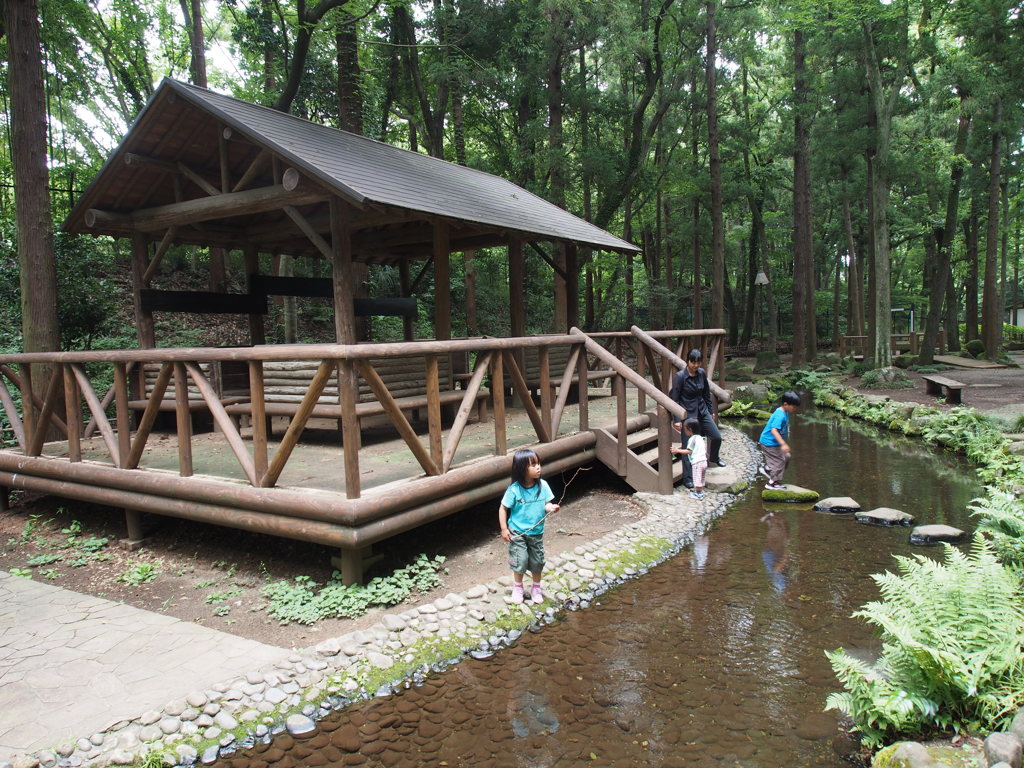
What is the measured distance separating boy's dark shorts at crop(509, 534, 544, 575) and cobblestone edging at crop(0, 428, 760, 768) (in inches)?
11.3

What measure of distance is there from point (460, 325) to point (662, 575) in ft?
56.2

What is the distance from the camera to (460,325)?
2195 cm

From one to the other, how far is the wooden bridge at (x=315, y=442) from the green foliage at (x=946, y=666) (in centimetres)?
315

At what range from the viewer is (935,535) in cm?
613

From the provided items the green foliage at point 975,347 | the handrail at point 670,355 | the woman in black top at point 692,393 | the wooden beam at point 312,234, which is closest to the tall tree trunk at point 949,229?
the green foliage at point 975,347

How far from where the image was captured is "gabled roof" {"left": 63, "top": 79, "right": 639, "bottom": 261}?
6809mm

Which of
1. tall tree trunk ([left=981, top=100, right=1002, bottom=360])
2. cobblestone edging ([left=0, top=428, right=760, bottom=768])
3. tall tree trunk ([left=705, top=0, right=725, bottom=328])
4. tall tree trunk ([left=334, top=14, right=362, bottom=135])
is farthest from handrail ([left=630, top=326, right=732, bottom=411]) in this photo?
tall tree trunk ([left=981, top=100, right=1002, bottom=360])

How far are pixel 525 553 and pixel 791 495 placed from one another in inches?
173

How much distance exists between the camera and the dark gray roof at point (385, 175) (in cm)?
658

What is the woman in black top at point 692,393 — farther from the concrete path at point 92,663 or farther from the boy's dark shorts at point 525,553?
the concrete path at point 92,663

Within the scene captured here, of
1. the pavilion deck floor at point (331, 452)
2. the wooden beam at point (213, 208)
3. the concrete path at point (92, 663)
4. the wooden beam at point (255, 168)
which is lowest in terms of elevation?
the concrete path at point (92, 663)

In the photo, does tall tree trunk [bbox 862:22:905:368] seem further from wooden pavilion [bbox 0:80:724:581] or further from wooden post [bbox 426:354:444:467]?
wooden post [bbox 426:354:444:467]

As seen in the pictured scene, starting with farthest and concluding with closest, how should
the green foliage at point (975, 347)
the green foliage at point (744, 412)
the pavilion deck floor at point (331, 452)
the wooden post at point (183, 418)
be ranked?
the green foliage at point (975, 347)
the green foliage at point (744, 412)
the pavilion deck floor at point (331, 452)
the wooden post at point (183, 418)

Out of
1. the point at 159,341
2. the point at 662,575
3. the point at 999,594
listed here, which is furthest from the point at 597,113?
the point at 999,594
